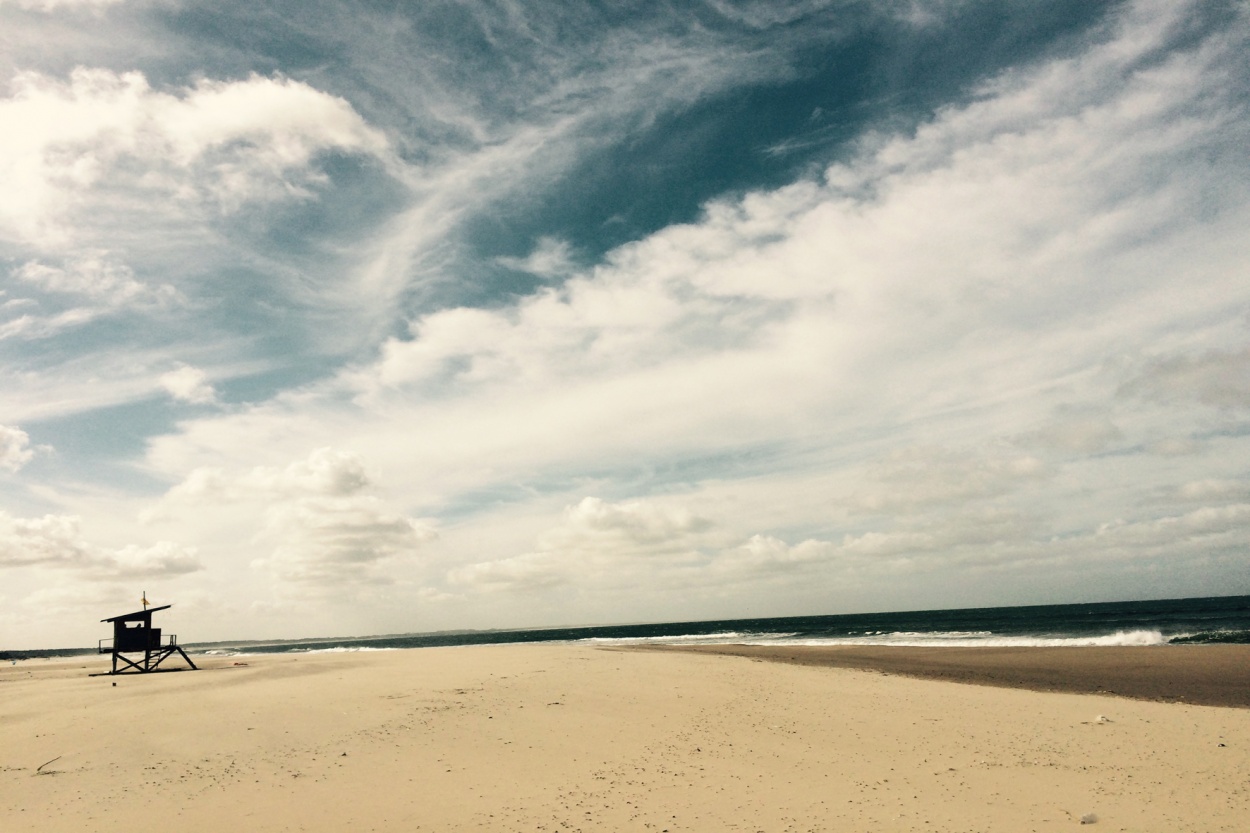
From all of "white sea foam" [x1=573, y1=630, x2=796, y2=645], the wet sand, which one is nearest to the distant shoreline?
the wet sand

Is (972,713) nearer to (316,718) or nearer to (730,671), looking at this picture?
(730,671)

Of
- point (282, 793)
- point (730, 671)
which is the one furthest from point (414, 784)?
point (730, 671)

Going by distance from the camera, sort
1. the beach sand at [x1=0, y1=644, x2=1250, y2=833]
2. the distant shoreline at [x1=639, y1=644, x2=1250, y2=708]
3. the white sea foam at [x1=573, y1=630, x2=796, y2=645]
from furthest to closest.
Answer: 1. the white sea foam at [x1=573, y1=630, x2=796, y2=645]
2. the distant shoreline at [x1=639, y1=644, x2=1250, y2=708]
3. the beach sand at [x1=0, y1=644, x2=1250, y2=833]

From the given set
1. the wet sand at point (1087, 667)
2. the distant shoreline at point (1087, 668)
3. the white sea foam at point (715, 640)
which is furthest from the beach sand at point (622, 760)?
the white sea foam at point (715, 640)

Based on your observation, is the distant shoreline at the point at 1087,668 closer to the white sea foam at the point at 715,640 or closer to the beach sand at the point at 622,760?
the beach sand at the point at 622,760

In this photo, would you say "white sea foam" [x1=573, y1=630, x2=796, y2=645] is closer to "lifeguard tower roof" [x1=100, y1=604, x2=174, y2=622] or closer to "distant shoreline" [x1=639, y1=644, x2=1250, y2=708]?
"distant shoreline" [x1=639, y1=644, x2=1250, y2=708]

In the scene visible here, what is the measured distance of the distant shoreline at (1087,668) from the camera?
2374cm

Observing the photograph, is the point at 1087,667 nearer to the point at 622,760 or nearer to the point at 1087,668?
the point at 1087,668

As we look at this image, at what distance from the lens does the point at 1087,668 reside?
98.2 ft

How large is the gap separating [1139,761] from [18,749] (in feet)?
88.4

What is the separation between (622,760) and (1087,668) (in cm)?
2696

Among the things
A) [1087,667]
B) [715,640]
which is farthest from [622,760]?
[715,640]

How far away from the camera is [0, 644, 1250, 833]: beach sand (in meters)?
11.4

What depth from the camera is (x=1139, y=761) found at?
46.2 ft
